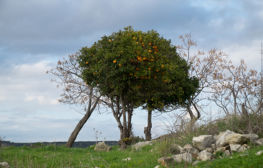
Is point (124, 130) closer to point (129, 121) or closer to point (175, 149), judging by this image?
point (129, 121)

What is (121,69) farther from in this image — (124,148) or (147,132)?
(147,132)

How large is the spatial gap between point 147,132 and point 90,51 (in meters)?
7.98

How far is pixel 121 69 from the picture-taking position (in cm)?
1412

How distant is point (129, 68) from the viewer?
557 inches

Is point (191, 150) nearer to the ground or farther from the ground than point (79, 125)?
nearer to the ground

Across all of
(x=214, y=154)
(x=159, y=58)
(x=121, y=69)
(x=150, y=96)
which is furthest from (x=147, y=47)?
(x=214, y=154)

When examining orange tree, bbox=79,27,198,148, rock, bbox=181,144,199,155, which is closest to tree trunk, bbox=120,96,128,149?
orange tree, bbox=79,27,198,148

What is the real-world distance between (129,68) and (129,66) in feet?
0.34

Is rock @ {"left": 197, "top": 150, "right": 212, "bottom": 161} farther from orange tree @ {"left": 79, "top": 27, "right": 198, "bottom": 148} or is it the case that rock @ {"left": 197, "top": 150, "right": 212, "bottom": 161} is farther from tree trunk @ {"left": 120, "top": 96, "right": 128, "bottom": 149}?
tree trunk @ {"left": 120, "top": 96, "right": 128, "bottom": 149}

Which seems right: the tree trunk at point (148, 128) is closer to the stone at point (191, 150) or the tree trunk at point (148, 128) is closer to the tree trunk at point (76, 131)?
the tree trunk at point (76, 131)

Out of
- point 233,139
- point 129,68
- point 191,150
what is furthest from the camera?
point 129,68

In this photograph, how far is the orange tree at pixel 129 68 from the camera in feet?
47.0

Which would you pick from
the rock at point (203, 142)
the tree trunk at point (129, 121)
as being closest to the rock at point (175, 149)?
the rock at point (203, 142)

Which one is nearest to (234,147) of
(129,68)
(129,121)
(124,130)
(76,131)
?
(129,68)
